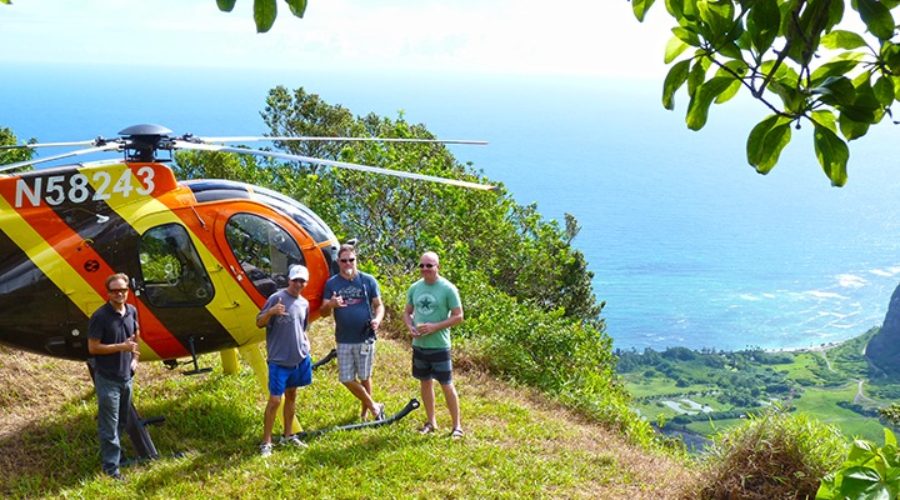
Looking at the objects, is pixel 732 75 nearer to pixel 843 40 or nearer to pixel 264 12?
pixel 843 40

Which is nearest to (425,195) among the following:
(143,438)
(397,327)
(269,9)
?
(397,327)

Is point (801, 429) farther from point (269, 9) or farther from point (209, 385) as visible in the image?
point (269, 9)

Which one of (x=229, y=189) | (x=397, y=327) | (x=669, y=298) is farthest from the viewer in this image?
(x=669, y=298)

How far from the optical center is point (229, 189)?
6.98 meters

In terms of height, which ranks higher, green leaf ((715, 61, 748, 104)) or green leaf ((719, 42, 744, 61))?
green leaf ((719, 42, 744, 61))

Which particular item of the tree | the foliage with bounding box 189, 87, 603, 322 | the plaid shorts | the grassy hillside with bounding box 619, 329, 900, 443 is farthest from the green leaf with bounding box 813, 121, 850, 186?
the grassy hillside with bounding box 619, 329, 900, 443

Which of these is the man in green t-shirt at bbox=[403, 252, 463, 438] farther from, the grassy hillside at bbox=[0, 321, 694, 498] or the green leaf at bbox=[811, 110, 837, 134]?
the green leaf at bbox=[811, 110, 837, 134]

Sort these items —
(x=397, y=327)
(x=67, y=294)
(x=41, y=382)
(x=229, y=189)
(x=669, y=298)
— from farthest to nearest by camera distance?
1. (x=669, y=298)
2. (x=397, y=327)
3. (x=41, y=382)
4. (x=229, y=189)
5. (x=67, y=294)

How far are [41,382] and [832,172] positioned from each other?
7.99 m

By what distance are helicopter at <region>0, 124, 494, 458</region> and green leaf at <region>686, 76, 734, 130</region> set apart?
4537 mm

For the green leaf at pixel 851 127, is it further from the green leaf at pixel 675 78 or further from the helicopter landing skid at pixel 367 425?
the helicopter landing skid at pixel 367 425

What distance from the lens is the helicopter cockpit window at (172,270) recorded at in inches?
260

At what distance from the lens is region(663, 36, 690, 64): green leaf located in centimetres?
152

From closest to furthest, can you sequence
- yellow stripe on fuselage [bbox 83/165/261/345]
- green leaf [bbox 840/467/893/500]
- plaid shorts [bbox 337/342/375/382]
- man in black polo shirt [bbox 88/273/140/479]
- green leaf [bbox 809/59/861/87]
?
green leaf [bbox 840/467/893/500] → green leaf [bbox 809/59/861/87] → man in black polo shirt [bbox 88/273/140/479] → yellow stripe on fuselage [bbox 83/165/261/345] → plaid shorts [bbox 337/342/375/382]
